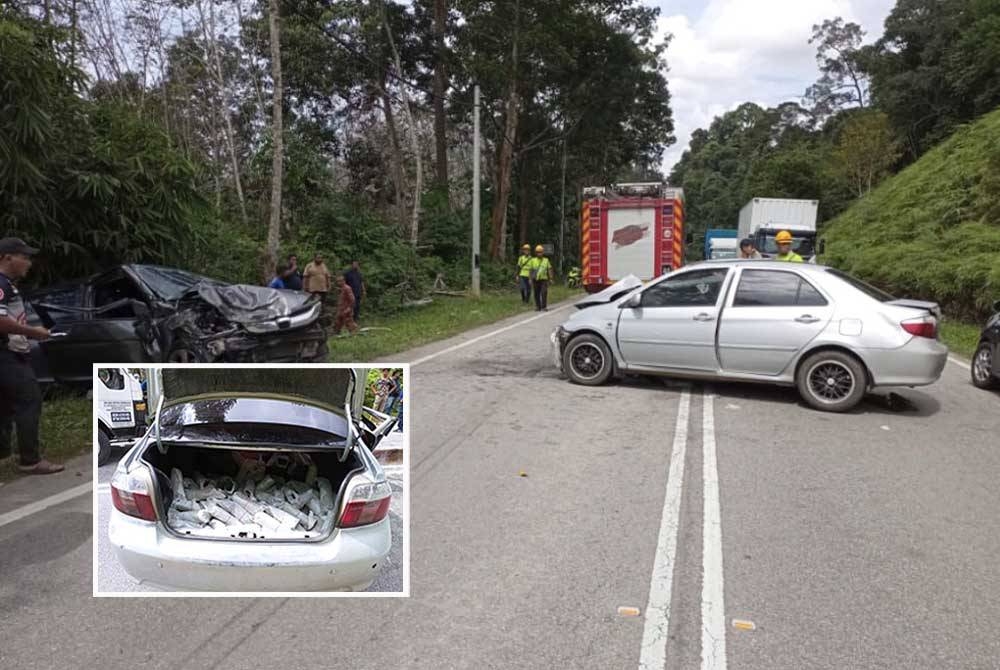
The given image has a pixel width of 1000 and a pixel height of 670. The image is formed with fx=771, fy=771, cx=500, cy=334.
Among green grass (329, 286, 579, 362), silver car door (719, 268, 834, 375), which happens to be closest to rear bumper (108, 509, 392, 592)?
silver car door (719, 268, 834, 375)

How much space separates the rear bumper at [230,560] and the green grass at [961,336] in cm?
1219

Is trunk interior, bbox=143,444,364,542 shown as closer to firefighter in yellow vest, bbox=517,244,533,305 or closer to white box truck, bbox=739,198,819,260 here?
firefighter in yellow vest, bbox=517,244,533,305

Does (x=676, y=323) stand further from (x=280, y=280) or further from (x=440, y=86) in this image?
(x=440, y=86)

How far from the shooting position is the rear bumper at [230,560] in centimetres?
237

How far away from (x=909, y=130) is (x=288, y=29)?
29.2 metres

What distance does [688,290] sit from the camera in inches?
325

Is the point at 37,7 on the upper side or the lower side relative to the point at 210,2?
lower

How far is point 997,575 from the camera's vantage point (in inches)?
150

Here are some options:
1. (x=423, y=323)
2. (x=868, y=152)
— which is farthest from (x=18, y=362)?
(x=868, y=152)

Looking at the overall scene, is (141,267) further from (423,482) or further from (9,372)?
(423,482)

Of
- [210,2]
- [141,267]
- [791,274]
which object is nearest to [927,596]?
[791,274]

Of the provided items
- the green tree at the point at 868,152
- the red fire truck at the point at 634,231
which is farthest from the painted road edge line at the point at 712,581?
the green tree at the point at 868,152

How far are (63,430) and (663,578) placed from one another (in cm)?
552

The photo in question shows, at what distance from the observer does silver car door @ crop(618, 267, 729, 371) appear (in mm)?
8016
